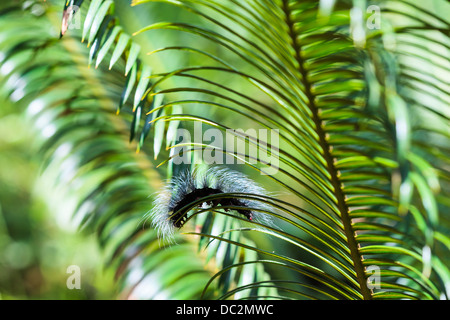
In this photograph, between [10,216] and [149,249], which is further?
[10,216]

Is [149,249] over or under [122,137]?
under

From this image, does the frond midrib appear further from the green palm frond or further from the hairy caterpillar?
the hairy caterpillar

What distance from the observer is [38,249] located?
2689mm

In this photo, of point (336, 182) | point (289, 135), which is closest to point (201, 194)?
point (336, 182)

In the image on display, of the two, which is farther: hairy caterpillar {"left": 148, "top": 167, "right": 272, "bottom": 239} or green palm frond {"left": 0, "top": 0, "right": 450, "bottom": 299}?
hairy caterpillar {"left": 148, "top": 167, "right": 272, "bottom": 239}

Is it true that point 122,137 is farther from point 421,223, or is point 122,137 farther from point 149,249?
point 421,223

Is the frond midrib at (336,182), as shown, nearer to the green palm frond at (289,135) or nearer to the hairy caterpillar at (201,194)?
the green palm frond at (289,135)

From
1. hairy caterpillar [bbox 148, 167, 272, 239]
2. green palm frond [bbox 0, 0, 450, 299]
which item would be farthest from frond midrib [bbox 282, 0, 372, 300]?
hairy caterpillar [bbox 148, 167, 272, 239]

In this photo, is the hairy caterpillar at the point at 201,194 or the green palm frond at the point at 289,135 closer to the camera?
the green palm frond at the point at 289,135

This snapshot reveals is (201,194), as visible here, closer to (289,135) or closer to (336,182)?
(336,182)

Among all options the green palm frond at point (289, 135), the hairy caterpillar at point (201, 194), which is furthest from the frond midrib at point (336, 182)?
the hairy caterpillar at point (201, 194)
